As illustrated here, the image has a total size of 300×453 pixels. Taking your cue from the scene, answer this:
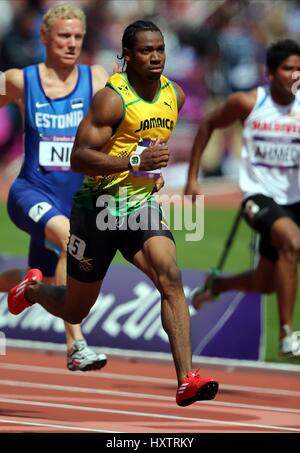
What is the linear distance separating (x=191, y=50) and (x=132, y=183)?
14.2 meters

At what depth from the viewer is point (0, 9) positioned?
75.4 feet

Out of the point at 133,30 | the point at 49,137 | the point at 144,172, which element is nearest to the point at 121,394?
the point at 49,137

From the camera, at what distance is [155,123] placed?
28.8 ft

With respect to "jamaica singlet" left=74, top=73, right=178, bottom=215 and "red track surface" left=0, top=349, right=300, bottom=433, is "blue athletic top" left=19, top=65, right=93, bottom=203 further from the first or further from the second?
"jamaica singlet" left=74, top=73, right=178, bottom=215

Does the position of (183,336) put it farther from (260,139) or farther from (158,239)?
(260,139)

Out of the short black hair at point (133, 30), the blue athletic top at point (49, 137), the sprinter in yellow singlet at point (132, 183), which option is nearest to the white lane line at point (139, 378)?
the blue athletic top at point (49, 137)

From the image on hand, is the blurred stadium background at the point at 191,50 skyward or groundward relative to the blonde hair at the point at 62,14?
groundward

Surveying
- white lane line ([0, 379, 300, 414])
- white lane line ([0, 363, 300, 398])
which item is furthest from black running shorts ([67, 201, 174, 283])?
white lane line ([0, 363, 300, 398])

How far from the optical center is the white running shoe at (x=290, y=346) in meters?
11.1

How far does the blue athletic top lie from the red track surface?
1493 millimetres

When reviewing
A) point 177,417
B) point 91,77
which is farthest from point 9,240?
point 177,417

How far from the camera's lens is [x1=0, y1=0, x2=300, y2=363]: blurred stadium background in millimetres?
22500

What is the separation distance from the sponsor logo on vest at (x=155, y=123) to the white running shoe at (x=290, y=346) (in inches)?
111

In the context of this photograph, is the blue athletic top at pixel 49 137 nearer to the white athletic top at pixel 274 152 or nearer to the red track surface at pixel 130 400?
the red track surface at pixel 130 400
